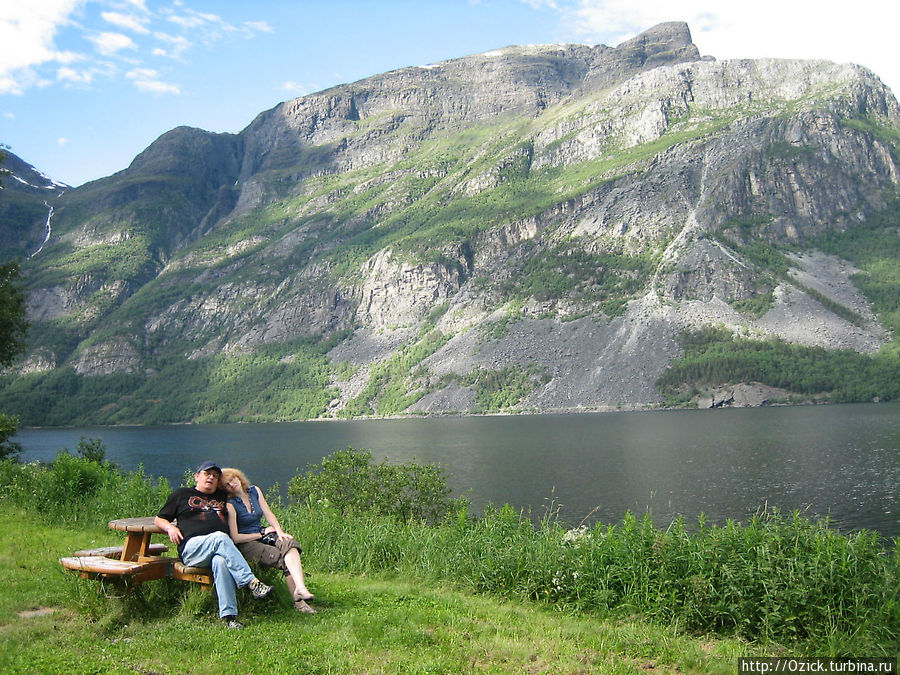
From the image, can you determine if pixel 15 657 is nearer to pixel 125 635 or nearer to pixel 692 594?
pixel 125 635

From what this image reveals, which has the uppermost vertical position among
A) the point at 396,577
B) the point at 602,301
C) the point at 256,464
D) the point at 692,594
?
the point at 602,301

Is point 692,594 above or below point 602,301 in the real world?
below

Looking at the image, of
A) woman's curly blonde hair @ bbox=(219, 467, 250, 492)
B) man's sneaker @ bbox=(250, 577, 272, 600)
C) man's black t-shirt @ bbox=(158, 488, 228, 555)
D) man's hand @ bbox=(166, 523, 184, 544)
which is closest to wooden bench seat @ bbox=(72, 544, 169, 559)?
man's black t-shirt @ bbox=(158, 488, 228, 555)

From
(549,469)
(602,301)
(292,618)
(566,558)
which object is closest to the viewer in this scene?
(292,618)

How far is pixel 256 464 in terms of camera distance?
6788 centimetres

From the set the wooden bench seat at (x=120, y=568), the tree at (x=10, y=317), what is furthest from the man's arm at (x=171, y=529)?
the tree at (x=10, y=317)

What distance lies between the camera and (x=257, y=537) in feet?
29.7

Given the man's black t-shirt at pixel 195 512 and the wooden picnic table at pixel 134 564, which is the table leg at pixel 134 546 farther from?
the man's black t-shirt at pixel 195 512

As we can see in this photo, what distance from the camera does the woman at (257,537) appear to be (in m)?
8.66

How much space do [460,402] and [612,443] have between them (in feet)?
327

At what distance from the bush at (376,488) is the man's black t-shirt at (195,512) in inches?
437

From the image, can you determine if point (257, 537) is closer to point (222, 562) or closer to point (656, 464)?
point (222, 562)

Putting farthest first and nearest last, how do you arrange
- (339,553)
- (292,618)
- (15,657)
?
(339,553), (292,618), (15,657)

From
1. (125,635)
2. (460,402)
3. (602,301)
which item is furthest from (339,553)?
(602,301)
